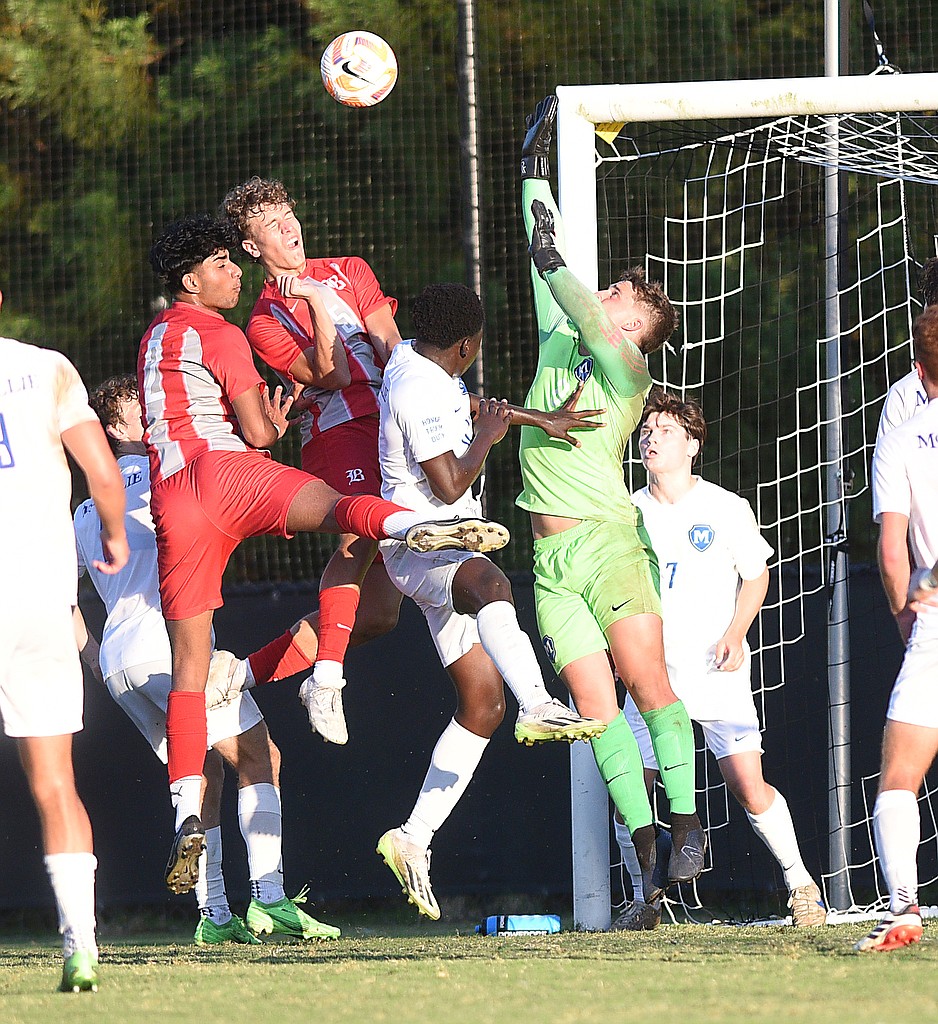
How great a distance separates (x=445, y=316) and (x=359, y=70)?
143cm

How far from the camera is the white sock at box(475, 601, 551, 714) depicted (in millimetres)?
4809

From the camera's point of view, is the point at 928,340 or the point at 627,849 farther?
the point at 627,849

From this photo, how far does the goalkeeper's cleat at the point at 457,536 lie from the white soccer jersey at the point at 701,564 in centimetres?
125

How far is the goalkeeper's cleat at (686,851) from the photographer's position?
16.4ft

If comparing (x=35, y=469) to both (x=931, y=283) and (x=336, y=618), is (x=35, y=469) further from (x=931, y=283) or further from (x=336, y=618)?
(x=931, y=283)

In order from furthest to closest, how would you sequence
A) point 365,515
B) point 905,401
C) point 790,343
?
point 790,343
point 905,401
point 365,515

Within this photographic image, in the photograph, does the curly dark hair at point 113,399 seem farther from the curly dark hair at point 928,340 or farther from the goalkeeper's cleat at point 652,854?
the curly dark hair at point 928,340

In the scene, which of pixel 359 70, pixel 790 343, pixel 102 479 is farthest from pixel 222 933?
pixel 790 343

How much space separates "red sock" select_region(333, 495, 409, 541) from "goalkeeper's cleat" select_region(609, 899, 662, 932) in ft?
5.42

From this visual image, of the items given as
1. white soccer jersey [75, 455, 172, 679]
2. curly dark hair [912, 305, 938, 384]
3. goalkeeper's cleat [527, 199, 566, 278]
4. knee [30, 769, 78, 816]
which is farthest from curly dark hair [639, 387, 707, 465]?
knee [30, 769, 78, 816]

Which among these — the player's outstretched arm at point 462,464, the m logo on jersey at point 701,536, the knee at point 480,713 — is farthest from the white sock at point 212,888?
the m logo on jersey at point 701,536

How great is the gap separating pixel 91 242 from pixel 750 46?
3.88m

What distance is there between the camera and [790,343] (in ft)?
27.2

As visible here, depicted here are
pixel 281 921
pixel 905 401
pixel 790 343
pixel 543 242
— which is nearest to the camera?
pixel 905 401
